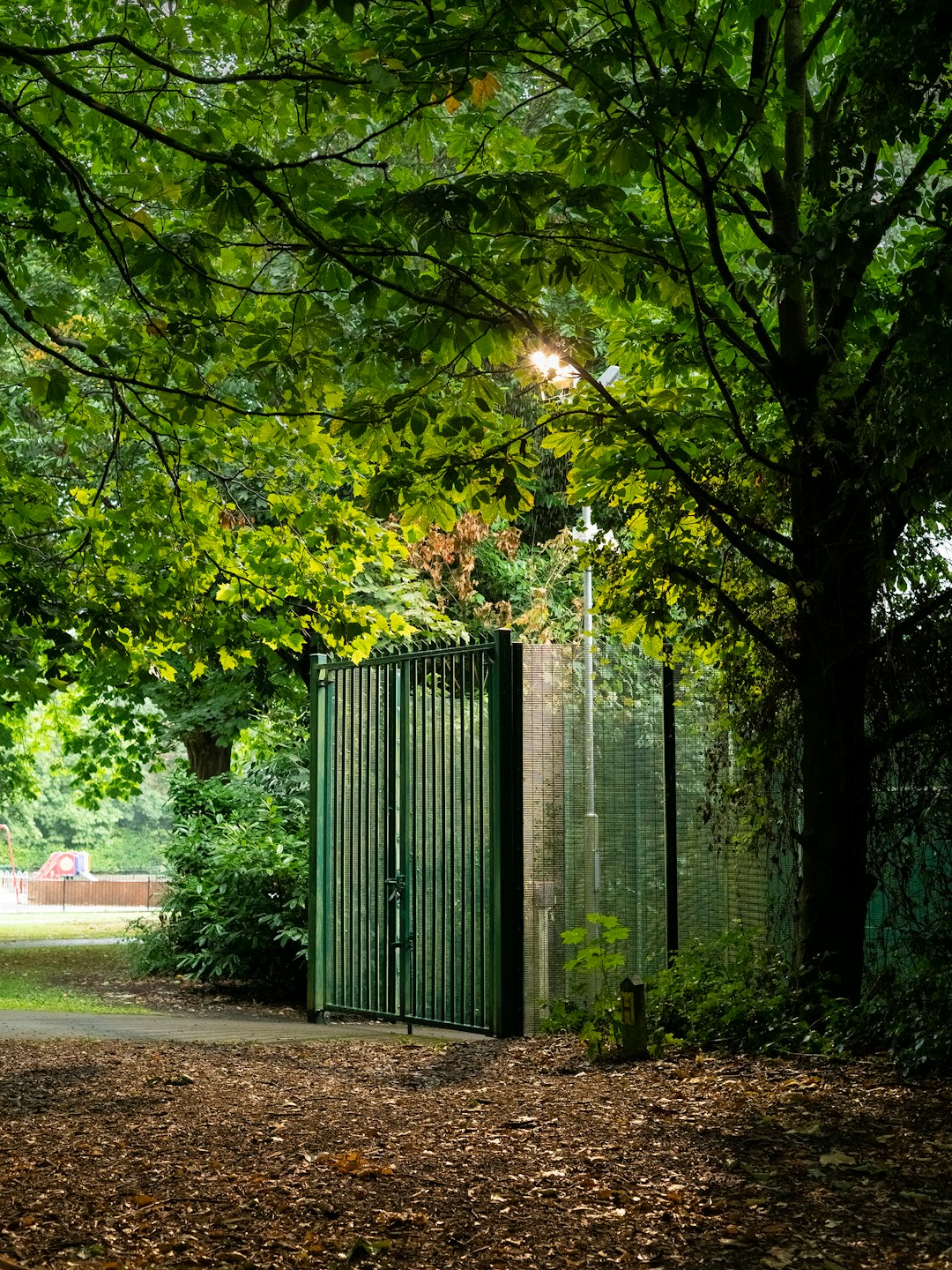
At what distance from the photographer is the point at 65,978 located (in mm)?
16219

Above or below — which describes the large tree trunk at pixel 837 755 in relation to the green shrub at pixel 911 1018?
above

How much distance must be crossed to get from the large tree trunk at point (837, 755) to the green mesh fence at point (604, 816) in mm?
1446

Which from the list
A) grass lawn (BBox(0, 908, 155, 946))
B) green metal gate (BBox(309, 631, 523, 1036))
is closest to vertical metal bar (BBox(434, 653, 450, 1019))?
green metal gate (BBox(309, 631, 523, 1036))

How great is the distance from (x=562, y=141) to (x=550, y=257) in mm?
711

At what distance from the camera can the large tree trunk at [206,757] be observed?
18562mm

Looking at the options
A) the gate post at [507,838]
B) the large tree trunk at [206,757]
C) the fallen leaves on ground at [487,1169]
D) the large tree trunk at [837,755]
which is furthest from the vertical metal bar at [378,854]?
the large tree trunk at [206,757]

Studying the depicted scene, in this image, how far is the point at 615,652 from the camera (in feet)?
30.5

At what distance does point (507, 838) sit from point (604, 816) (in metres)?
0.75

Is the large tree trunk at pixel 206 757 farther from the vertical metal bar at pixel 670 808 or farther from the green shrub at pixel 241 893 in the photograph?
the vertical metal bar at pixel 670 808

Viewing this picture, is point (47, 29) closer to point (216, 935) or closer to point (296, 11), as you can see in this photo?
point (296, 11)

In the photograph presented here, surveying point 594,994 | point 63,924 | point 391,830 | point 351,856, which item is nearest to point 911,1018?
point 594,994

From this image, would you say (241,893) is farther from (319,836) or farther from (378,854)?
(378,854)

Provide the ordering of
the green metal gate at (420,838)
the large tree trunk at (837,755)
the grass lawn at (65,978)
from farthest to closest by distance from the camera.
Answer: the grass lawn at (65,978) < the green metal gate at (420,838) < the large tree trunk at (837,755)

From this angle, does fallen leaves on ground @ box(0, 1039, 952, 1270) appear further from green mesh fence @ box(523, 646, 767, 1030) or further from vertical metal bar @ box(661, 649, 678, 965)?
green mesh fence @ box(523, 646, 767, 1030)
